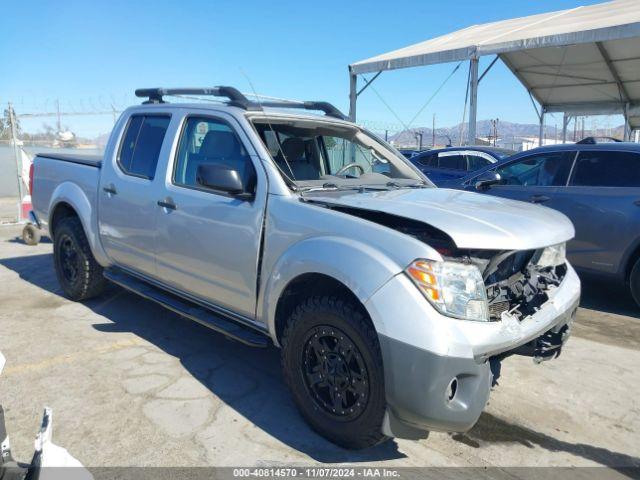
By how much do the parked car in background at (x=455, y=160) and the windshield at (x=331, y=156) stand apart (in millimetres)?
5318

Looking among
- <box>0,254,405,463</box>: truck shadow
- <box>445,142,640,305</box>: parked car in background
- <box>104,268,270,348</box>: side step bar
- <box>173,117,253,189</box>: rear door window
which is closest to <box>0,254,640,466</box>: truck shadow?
<box>0,254,405,463</box>: truck shadow

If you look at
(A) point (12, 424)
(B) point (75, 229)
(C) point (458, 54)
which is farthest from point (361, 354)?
(C) point (458, 54)

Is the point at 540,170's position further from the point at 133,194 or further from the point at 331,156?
the point at 133,194

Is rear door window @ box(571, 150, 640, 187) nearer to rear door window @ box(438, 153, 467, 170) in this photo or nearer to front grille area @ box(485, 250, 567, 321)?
front grille area @ box(485, 250, 567, 321)

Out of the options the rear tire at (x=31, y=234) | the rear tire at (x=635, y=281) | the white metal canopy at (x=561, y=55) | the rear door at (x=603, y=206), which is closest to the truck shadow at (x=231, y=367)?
the rear tire at (x=31, y=234)

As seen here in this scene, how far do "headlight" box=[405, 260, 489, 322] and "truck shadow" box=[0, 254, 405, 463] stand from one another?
97 cm

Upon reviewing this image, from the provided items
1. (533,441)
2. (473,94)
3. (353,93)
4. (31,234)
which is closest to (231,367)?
(533,441)

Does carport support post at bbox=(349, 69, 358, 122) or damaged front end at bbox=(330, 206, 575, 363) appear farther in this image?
carport support post at bbox=(349, 69, 358, 122)

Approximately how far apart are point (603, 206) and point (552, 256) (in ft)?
9.14

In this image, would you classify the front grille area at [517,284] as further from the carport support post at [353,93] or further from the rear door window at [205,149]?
the carport support post at [353,93]

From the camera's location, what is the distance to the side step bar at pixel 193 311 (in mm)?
3307

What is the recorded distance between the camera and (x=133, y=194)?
4250 mm

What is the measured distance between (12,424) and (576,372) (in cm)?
387

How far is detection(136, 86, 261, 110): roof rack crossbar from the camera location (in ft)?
12.3
